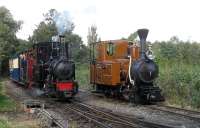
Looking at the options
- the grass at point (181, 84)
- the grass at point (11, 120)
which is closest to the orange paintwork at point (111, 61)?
the grass at point (181, 84)

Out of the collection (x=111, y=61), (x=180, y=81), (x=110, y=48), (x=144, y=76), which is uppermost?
(x=110, y=48)

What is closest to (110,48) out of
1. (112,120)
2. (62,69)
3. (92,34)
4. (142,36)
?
(62,69)

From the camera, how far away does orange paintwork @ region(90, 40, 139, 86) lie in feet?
72.3

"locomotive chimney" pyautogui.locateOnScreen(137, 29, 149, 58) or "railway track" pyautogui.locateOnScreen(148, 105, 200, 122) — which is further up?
"locomotive chimney" pyautogui.locateOnScreen(137, 29, 149, 58)

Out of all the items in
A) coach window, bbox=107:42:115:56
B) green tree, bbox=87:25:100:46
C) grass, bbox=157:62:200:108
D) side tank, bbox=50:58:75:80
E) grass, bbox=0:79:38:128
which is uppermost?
green tree, bbox=87:25:100:46

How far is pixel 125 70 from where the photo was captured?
2164 cm

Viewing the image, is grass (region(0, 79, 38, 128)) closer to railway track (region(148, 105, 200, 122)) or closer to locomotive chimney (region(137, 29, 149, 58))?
railway track (region(148, 105, 200, 122))

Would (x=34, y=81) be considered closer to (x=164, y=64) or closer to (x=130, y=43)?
(x=130, y=43)

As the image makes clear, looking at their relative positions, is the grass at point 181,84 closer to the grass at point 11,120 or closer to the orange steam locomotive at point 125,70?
the orange steam locomotive at point 125,70

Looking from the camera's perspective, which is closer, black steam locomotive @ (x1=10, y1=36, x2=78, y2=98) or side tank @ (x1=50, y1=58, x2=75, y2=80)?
side tank @ (x1=50, y1=58, x2=75, y2=80)

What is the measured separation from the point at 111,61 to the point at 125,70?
59.4 inches

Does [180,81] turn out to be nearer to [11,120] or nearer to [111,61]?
[111,61]

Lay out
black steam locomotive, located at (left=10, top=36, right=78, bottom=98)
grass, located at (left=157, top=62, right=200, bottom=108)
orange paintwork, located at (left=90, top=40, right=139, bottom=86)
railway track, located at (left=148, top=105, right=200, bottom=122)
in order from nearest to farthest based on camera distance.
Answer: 1. railway track, located at (left=148, top=105, right=200, bottom=122)
2. grass, located at (left=157, top=62, right=200, bottom=108)
3. orange paintwork, located at (left=90, top=40, right=139, bottom=86)
4. black steam locomotive, located at (left=10, top=36, right=78, bottom=98)

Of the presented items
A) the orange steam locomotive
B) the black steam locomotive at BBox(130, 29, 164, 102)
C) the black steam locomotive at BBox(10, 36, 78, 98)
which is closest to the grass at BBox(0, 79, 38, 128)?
the black steam locomotive at BBox(10, 36, 78, 98)
